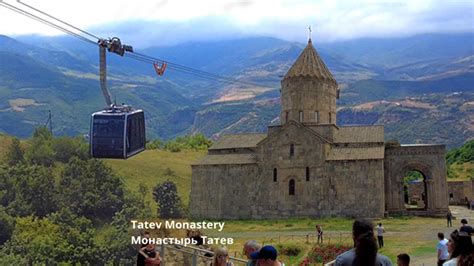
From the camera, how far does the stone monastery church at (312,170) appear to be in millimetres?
29516

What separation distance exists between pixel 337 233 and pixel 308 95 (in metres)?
10.5

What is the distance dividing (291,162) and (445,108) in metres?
86.9

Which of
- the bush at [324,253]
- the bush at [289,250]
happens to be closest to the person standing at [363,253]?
the bush at [324,253]

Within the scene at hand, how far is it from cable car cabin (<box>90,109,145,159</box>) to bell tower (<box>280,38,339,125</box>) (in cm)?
1828

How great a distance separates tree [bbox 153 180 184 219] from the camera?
3753 centimetres

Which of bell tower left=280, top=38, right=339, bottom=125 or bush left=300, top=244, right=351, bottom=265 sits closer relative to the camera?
bush left=300, top=244, right=351, bottom=265

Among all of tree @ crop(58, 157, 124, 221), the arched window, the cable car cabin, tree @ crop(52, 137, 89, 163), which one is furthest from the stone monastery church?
tree @ crop(52, 137, 89, 163)

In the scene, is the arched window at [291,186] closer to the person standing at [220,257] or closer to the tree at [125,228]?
the tree at [125,228]

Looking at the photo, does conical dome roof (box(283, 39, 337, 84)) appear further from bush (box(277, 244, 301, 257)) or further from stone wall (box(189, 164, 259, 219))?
bush (box(277, 244, 301, 257))

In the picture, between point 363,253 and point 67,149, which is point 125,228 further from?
point 363,253

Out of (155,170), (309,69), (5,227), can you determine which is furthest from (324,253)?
(155,170)

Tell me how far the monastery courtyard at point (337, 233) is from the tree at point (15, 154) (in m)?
23.7

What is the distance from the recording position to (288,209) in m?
30.6

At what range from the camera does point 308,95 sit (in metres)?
33.6
